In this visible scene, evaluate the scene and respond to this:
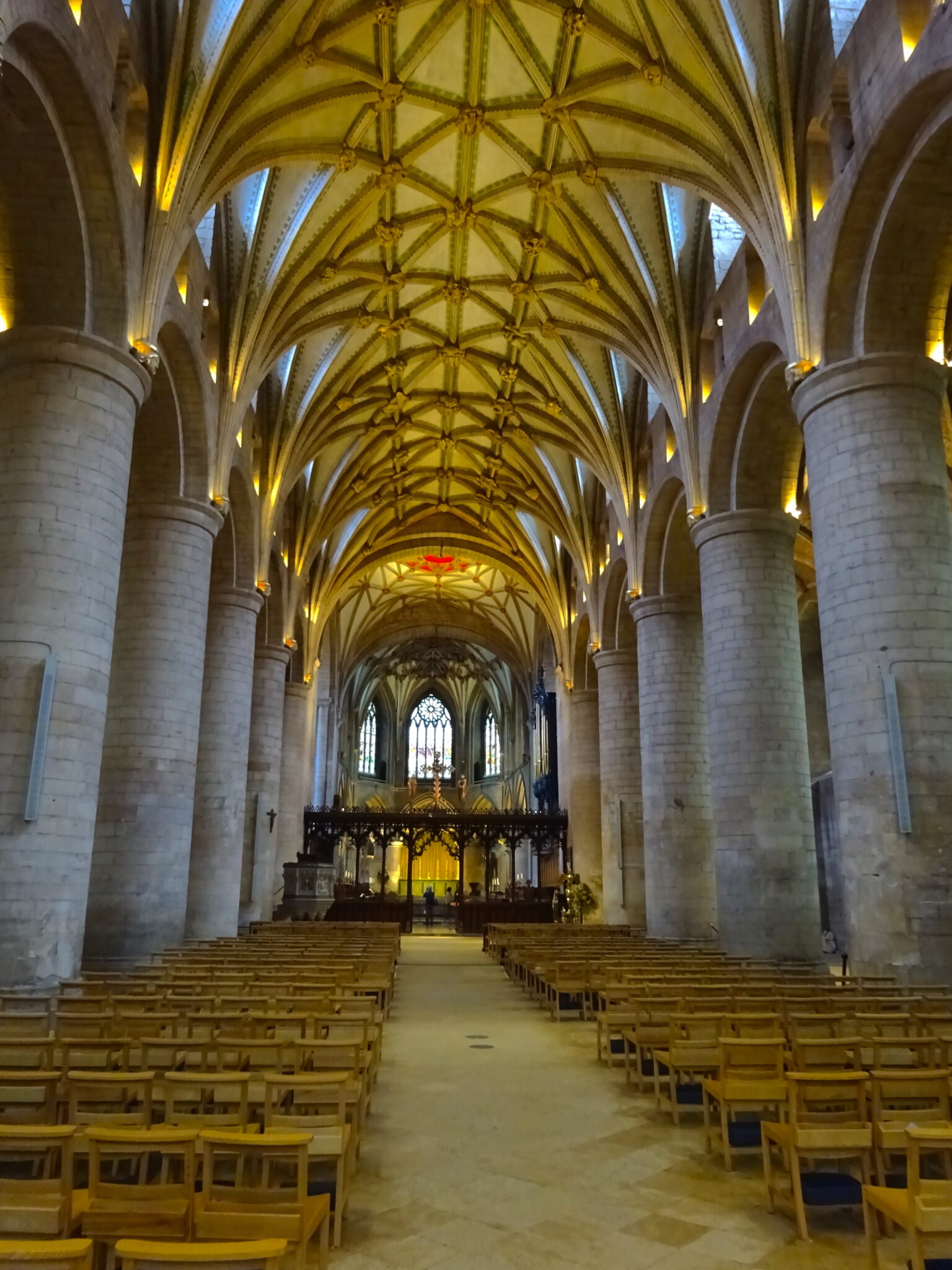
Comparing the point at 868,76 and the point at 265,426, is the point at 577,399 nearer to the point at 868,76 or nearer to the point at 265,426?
the point at 265,426

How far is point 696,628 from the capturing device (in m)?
21.4

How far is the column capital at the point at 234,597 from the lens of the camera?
66.5 feet

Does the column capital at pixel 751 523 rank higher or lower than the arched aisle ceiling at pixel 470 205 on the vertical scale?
lower

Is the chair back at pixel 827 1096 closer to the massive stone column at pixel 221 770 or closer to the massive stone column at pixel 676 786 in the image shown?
the massive stone column at pixel 221 770

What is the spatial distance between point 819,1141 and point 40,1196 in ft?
11.8

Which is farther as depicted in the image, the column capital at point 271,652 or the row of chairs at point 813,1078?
the column capital at point 271,652

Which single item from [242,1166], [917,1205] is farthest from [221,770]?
[917,1205]

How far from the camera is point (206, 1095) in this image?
17.7ft

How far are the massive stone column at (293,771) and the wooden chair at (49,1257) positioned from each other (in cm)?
2683

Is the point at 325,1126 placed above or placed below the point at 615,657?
below

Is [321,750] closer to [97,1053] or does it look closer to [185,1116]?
[97,1053]

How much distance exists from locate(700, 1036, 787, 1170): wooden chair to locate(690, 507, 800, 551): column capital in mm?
11565

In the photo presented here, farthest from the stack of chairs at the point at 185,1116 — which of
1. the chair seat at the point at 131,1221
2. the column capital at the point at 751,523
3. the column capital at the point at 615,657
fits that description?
the column capital at the point at 615,657

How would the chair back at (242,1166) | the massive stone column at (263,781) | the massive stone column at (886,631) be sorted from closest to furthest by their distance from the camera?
1. the chair back at (242,1166)
2. the massive stone column at (886,631)
3. the massive stone column at (263,781)
